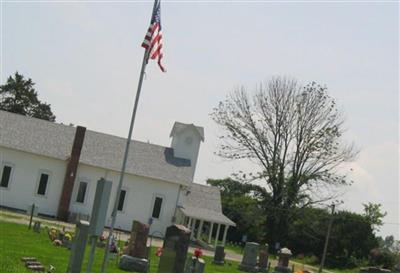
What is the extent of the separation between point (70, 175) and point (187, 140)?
33.6 ft

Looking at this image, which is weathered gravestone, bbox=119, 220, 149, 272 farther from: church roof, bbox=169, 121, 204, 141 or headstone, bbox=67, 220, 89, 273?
church roof, bbox=169, 121, 204, 141

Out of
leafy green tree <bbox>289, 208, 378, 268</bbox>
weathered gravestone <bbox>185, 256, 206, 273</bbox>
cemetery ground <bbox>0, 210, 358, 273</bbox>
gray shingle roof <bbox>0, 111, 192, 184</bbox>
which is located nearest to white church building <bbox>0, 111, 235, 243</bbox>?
gray shingle roof <bbox>0, 111, 192, 184</bbox>

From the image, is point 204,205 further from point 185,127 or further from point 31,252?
point 31,252

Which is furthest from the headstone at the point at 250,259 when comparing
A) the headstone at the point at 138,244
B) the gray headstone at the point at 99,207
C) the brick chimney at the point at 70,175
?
the gray headstone at the point at 99,207

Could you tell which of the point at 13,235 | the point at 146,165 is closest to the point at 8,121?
the point at 146,165

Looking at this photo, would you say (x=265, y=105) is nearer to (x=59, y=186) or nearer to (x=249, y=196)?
(x=249, y=196)

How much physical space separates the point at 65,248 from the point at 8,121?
991 inches

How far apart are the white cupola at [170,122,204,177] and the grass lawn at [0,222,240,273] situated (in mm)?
20034

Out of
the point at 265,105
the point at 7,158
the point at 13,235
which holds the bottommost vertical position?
the point at 13,235

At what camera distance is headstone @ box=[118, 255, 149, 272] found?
67.8 ft

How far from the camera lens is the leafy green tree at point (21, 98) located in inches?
2945

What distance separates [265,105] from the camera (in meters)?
51.5

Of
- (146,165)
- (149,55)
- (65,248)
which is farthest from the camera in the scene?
(146,165)

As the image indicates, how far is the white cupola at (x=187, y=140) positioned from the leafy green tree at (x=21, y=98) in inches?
1214
